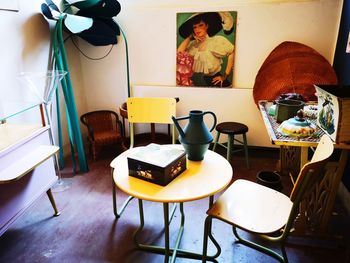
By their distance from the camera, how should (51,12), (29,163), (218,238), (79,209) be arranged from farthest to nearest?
(51,12)
(79,209)
(218,238)
(29,163)

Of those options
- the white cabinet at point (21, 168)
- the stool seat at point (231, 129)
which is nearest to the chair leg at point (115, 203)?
the white cabinet at point (21, 168)

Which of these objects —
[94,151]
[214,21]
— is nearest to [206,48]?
[214,21]

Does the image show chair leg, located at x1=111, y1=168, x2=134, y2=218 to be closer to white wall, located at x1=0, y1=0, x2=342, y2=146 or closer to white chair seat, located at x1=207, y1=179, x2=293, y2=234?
white chair seat, located at x1=207, y1=179, x2=293, y2=234

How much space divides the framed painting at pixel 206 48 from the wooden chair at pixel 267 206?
5.39 ft

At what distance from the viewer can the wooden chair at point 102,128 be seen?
2.97m

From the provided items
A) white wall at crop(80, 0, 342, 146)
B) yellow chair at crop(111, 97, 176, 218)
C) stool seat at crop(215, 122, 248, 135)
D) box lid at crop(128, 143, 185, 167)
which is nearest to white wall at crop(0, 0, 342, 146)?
white wall at crop(80, 0, 342, 146)

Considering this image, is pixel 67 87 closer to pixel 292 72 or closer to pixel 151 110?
pixel 151 110

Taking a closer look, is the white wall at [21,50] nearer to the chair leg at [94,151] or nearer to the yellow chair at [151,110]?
the chair leg at [94,151]

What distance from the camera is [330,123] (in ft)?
4.86

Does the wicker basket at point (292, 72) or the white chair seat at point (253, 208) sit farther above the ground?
the wicker basket at point (292, 72)

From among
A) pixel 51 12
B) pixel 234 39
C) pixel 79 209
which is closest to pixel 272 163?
pixel 234 39

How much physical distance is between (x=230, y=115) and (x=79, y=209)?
189 cm

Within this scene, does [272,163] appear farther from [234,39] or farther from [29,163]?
[29,163]

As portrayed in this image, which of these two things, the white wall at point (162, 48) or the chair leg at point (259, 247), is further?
the white wall at point (162, 48)
